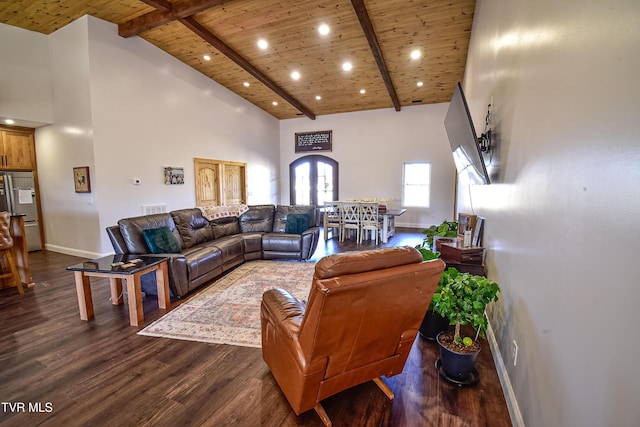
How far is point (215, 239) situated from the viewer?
181 inches

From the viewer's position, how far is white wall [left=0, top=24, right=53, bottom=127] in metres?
4.61

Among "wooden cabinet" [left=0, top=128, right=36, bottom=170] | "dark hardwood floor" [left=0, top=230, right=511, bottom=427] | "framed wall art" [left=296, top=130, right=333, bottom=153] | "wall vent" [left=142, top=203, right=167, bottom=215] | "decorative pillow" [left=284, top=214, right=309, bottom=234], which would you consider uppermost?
"framed wall art" [left=296, top=130, right=333, bottom=153]

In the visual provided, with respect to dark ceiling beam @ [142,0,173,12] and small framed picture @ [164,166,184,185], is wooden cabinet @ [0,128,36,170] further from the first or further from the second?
dark ceiling beam @ [142,0,173,12]

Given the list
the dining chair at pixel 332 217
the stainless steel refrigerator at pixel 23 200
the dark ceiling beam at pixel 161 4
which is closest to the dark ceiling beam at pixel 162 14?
the dark ceiling beam at pixel 161 4

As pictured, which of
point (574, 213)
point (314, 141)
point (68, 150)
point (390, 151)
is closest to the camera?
point (574, 213)

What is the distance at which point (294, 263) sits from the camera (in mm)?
4605

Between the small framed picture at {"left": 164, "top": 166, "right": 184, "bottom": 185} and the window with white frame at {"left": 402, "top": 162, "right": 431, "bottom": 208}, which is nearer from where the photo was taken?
the small framed picture at {"left": 164, "top": 166, "right": 184, "bottom": 185}

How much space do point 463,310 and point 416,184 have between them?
694cm

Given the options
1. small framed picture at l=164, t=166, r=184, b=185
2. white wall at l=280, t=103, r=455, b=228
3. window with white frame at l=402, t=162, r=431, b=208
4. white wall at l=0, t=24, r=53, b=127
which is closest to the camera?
white wall at l=0, t=24, r=53, b=127

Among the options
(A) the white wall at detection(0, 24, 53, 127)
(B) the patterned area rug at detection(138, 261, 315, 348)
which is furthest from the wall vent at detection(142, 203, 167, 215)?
(B) the patterned area rug at detection(138, 261, 315, 348)

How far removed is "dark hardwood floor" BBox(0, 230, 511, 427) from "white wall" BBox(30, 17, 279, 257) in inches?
114

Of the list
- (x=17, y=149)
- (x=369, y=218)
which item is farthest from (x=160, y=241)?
A: (x=17, y=149)

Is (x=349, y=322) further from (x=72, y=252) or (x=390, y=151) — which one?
(x=390, y=151)

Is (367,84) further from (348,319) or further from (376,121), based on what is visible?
(348,319)
